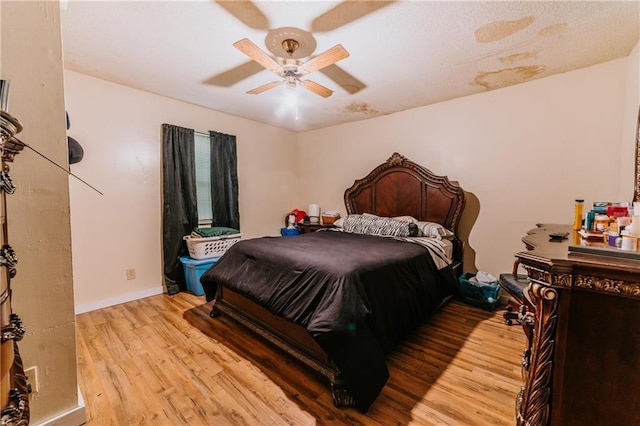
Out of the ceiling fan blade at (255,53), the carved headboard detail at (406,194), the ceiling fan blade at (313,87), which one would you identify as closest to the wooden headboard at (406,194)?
the carved headboard detail at (406,194)

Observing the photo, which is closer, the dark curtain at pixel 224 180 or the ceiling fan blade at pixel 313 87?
the ceiling fan blade at pixel 313 87

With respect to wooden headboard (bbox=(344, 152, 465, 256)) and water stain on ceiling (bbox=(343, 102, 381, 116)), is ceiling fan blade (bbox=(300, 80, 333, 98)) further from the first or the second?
wooden headboard (bbox=(344, 152, 465, 256))

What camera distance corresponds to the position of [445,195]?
323 centimetres

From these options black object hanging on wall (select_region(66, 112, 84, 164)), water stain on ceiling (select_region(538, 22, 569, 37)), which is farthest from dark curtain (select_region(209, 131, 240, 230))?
water stain on ceiling (select_region(538, 22, 569, 37))

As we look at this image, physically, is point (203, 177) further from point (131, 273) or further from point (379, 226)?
point (379, 226)

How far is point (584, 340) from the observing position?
0.90 m

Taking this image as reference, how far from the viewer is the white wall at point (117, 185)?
271 centimetres

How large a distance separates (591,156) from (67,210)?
4.06 meters

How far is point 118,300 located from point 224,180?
1.91m

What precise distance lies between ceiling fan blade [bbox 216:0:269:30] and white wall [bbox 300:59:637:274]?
8.12ft

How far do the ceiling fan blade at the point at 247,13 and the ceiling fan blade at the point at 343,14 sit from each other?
355 mm

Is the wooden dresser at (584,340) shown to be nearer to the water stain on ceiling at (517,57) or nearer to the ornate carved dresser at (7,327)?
the ornate carved dresser at (7,327)

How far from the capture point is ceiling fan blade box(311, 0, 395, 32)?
1669 mm

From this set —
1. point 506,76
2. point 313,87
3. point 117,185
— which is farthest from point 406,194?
point 117,185
